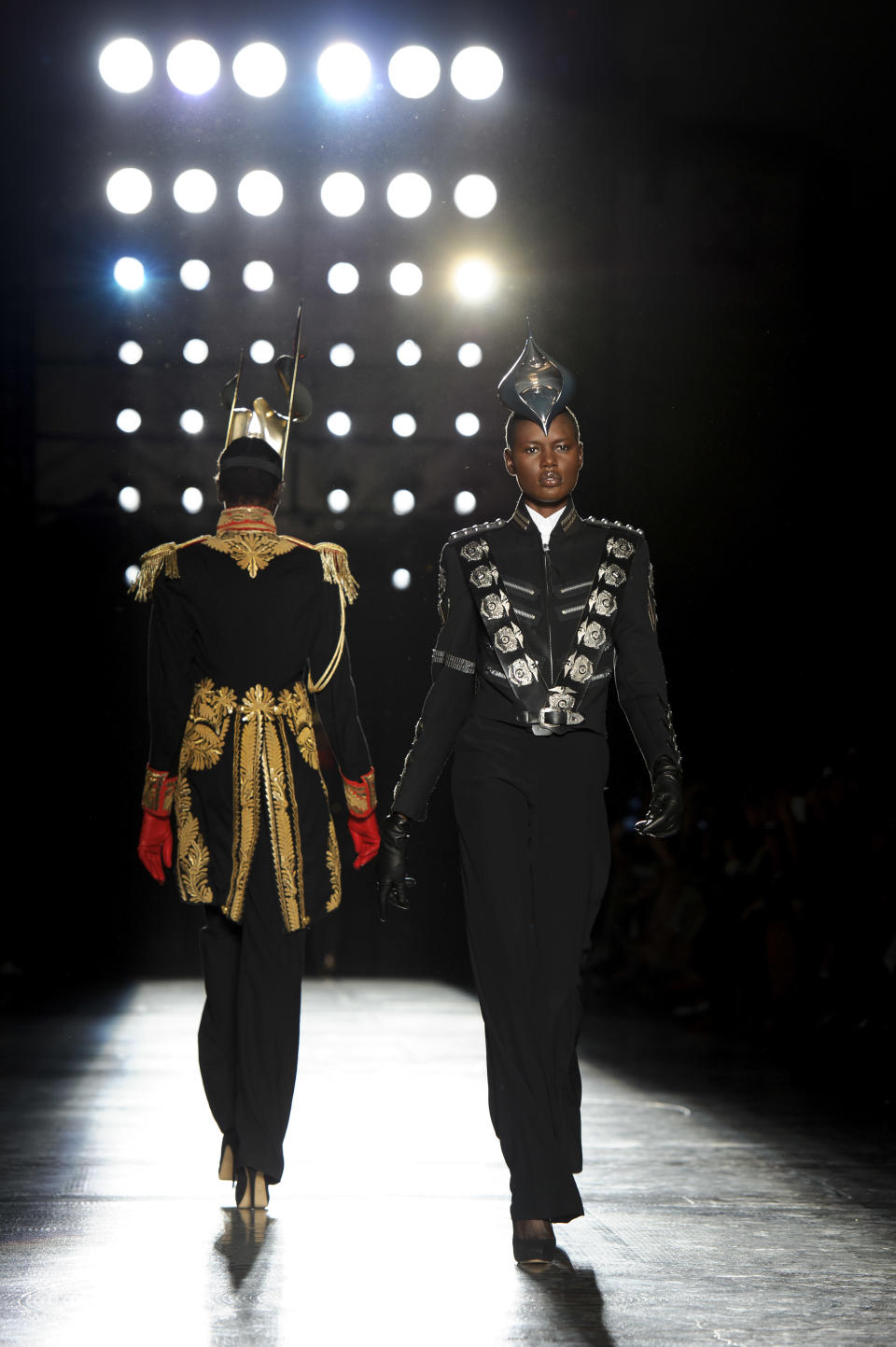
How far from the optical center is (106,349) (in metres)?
8.08

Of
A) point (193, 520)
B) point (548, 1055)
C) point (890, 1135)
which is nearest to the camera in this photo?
point (548, 1055)

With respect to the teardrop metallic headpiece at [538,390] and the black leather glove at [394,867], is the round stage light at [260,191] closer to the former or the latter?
the teardrop metallic headpiece at [538,390]

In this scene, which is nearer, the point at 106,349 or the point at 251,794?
the point at 251,794

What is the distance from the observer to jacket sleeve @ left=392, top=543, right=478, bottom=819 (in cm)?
309

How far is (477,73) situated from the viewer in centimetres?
666

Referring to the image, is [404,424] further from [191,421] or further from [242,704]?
[242,704]

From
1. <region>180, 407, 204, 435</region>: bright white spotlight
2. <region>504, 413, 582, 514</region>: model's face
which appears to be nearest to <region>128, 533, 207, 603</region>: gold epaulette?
<region>504, 413, 582, 514</region>: model's face

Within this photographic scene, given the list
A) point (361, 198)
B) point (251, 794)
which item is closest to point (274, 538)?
point (251, 794)

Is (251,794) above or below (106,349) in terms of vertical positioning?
below

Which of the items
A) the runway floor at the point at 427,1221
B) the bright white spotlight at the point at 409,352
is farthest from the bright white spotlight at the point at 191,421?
the runway floor at the point at 427,1221

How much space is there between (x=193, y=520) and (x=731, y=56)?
362cm

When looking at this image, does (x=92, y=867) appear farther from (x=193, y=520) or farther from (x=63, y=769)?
(x=193, y=520)

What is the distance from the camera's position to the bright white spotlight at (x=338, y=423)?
8.05m

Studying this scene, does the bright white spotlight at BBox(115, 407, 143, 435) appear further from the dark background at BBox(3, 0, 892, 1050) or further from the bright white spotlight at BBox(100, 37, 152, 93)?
the bright white spotlight at BBox(100, 37, 152, 93)
